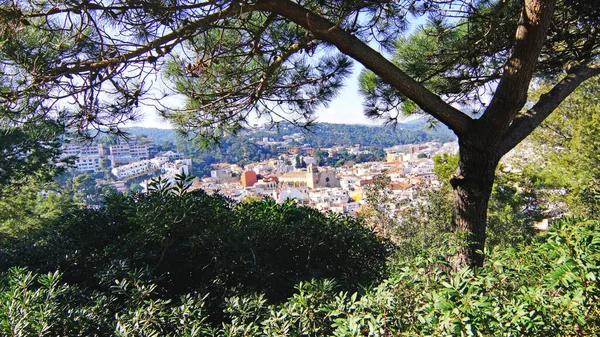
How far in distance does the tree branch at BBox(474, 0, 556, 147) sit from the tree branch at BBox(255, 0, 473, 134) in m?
0.13

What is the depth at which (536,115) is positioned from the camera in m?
2.28

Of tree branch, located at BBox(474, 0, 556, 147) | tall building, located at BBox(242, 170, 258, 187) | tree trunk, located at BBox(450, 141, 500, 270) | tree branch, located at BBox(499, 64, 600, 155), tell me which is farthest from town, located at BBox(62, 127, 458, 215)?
tree branch, located at BBox(474, 0, 556, 147)

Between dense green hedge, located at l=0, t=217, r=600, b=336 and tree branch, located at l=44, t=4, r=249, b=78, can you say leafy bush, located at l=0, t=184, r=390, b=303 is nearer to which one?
dense green hedge, located at l=0, t=217, r=600, b=336

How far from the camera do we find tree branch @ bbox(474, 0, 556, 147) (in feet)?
6.45

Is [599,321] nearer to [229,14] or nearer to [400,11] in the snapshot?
[229,14]

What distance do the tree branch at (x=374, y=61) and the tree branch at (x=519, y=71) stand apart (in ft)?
0.43

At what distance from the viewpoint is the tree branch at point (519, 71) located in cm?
197

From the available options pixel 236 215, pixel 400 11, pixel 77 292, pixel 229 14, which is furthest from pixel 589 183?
pixel 77 292

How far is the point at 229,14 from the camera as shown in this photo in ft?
6.51

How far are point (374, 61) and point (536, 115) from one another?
0.99 metres

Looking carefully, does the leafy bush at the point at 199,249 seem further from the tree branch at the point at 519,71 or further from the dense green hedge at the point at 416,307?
the tree branch at the point at 519,71

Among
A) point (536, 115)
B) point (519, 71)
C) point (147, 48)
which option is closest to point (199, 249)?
point (147, 48)

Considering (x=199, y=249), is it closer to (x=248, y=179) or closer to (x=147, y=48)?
(x=147, y=48)

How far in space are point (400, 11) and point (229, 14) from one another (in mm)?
1208
